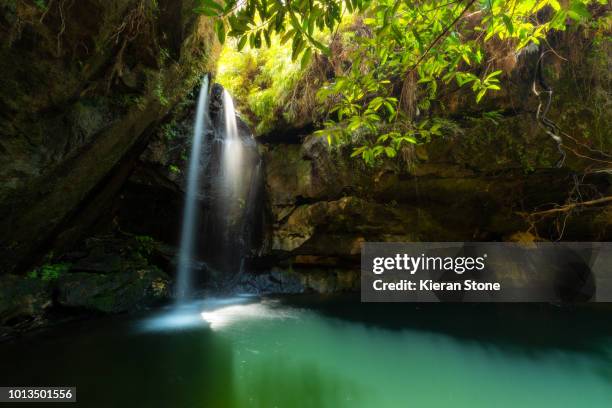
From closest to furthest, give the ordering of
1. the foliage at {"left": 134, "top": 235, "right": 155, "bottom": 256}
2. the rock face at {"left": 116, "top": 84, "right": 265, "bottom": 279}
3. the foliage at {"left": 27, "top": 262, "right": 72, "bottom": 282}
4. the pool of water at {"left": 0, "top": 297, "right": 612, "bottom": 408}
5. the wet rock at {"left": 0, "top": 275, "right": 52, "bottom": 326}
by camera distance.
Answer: the pool of water at {"left": 0, "top": 297, "right": 612, "bottom": 408} < the wet rock at {"left": 0, "top": 275, "right": 52, "bottom": 326} < the foliage at {"left": 27, "top": 262, "right": 72, "bottom": 282} < the rock face at {"left": 116, "top": 84, "right": 265, "bottom": 279} < the foliage at {"left": 134, "top": 235, "right": 155, "bottom": 256}

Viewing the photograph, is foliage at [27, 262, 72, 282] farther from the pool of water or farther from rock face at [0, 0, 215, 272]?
the pool of water

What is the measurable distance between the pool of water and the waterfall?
4.58 ft

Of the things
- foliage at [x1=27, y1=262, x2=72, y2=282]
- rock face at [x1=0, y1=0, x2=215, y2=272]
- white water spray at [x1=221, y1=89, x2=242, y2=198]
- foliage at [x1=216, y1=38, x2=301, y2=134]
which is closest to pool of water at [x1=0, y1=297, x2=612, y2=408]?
foliage at [x1=27, y1=262, x2=72, y2=282]

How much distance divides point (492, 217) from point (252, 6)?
313 inches

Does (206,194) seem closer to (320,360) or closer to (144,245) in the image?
(144,245)

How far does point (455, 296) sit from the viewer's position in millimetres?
7871

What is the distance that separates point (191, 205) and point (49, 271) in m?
2.93

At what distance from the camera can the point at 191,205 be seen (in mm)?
7355

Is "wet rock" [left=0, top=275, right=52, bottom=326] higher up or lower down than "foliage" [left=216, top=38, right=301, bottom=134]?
lower down

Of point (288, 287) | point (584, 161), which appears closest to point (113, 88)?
point (288, 287)

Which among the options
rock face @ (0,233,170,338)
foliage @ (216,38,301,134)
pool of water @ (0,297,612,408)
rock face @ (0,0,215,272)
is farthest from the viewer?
foliage @ (216,38,301,134)

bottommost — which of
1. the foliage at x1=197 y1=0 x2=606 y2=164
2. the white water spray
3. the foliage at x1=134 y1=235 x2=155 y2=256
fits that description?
the foliage at x1=134 y1=235 x2=155 y2=256

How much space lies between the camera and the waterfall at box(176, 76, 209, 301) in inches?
268

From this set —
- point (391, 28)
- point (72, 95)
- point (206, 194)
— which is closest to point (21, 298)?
point (72, 95)
